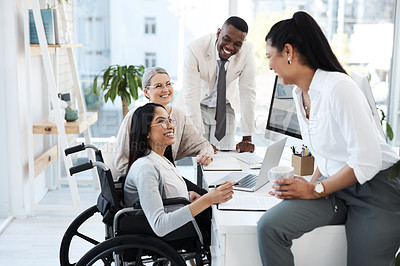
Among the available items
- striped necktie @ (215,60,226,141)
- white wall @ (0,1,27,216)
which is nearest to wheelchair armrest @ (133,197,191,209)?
striped necktie @ (215,60,226,141)

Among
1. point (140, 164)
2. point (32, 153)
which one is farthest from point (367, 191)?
point (32, 153)

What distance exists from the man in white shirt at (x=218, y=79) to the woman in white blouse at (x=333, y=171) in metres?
1.19

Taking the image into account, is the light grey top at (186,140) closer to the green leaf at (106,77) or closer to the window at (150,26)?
the green leaf at (106,77)

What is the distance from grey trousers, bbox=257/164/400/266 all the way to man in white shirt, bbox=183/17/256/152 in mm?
1265

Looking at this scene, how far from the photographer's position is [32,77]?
403cm

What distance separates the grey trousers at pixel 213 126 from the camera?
327 cm

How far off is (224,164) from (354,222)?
1.01 metres

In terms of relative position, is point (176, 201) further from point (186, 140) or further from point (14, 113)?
point (14, 113)

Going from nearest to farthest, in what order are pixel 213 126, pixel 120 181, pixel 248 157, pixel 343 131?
pixel 343 131, pixel 120 181, pixel 248 157, pixel 213 126

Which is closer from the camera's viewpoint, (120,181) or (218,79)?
(120,181)

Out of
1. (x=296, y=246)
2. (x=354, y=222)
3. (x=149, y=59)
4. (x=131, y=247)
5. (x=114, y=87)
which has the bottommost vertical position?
(x=131, y=247)

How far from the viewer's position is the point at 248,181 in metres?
2.21

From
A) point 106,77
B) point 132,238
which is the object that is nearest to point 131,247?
point 132,238

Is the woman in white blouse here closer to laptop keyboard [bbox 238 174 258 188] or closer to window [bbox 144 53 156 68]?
laptop keyboard [bbox 238 174 258 188]
